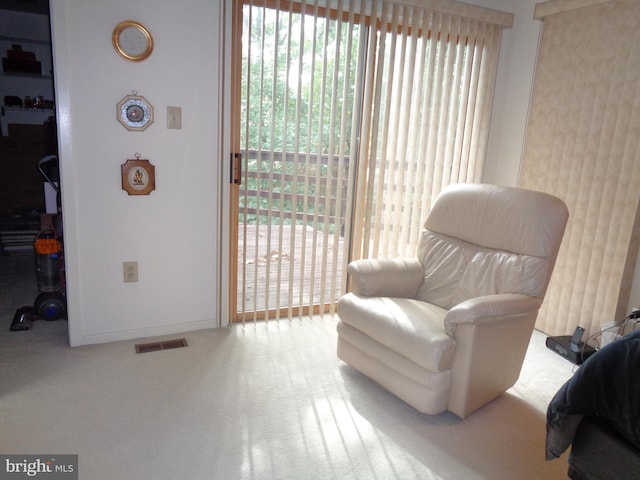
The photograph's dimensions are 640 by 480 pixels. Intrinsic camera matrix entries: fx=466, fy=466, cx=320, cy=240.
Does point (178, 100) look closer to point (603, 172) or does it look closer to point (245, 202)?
point (245, 202)

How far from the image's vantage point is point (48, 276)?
296 cm

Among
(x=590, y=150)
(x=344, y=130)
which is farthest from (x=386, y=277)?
(x=590, y=150)

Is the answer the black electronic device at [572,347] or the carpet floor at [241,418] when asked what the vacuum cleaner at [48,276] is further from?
the black electronic device at [572,347]

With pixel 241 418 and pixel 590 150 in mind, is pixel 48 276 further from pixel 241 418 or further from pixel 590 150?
pixel 590 150

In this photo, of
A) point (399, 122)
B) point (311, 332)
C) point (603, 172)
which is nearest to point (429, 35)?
point (399, 122)

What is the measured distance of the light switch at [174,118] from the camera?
2.71 meters

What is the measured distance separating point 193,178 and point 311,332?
4.13ft

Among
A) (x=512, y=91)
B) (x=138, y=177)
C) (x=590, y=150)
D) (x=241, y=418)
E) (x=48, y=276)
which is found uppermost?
(x=512, y=91)

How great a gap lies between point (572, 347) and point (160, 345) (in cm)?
255

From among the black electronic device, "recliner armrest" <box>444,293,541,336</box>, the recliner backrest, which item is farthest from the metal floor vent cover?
the black electronic device

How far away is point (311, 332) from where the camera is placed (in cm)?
313

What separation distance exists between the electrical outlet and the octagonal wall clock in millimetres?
786

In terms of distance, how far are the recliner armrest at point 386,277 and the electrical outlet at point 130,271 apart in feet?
4.22

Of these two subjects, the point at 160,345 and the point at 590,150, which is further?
the point at 590,150
